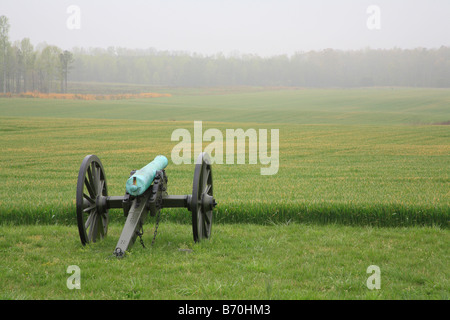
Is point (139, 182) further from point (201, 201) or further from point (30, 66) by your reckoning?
point (30, 66)

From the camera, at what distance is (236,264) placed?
19.1 feet

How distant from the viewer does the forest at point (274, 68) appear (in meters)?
119

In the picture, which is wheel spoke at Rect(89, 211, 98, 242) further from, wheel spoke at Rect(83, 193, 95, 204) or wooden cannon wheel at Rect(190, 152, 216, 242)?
wooden cannon wheel at Rect(190, 152, 216, 242)

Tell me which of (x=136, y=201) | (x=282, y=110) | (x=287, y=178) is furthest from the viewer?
(x=282, y=110)

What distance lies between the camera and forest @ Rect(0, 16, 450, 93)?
119000mm

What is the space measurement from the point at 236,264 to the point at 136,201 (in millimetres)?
1661

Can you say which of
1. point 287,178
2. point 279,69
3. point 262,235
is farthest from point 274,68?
point 262,235

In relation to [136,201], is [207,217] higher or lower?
lower

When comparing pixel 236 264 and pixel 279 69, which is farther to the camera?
pixel 279 69

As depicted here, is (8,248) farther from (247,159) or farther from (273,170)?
(247,159)

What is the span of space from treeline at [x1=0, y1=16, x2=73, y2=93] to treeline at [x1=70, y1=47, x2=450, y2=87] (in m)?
27.0

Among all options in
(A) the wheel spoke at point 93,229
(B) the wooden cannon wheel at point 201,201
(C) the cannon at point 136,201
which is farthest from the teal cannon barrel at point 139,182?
(A) the wheel spoke at point 93,229

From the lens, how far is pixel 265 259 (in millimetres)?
6035
